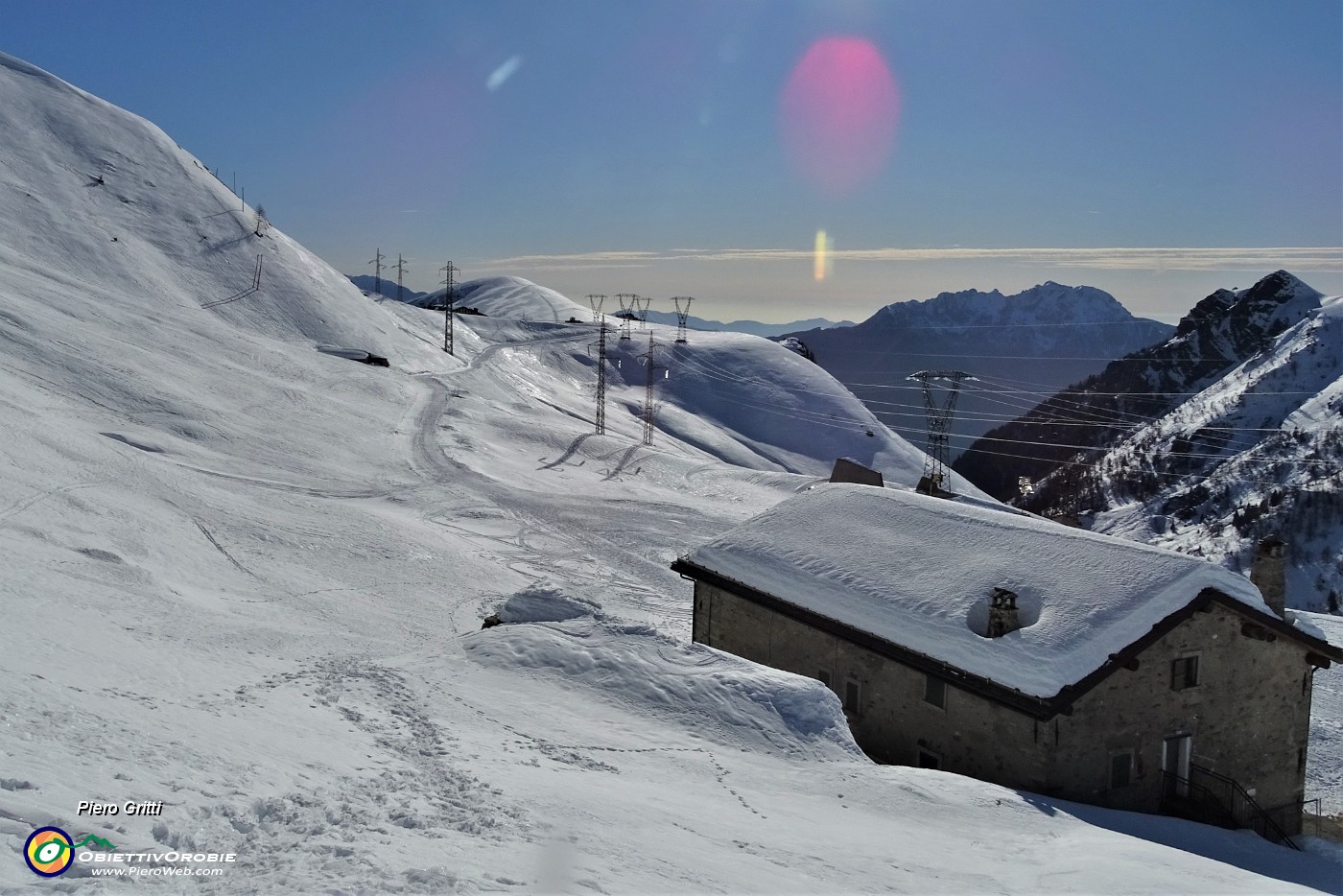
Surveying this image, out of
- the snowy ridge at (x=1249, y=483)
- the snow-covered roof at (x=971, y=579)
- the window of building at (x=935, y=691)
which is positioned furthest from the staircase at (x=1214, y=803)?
the snowy ridge at (x=1249, y=483)

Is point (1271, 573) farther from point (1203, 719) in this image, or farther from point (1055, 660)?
point (1055, 660)

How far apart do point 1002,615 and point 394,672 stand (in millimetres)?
11933

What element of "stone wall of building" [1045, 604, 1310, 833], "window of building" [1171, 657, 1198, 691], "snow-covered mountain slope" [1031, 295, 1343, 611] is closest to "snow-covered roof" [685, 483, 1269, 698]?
"stone wall of building" [1045, 604, 1310, 833]

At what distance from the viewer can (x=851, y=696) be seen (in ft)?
68.5

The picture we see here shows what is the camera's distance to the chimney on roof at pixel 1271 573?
22.7 metres

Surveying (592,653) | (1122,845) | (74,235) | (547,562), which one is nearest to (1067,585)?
(1122,845)

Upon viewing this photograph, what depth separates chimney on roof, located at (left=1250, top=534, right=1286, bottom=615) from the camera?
22.7 metres

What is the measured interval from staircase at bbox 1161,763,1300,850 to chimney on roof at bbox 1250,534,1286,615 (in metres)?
5.05

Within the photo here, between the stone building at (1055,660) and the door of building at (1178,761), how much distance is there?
0.04 m

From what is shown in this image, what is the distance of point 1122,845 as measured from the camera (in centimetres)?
1311

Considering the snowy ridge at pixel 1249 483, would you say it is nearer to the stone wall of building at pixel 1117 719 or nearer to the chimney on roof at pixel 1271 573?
the chimney on roof at pixel 1271 573

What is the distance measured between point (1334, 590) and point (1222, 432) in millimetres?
80303

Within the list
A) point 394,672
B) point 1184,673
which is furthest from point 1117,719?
point 394,672

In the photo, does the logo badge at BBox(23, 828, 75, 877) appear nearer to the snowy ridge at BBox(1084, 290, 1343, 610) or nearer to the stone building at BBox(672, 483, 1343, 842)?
the stone building at BBox(672, 483, 1343, 842)
